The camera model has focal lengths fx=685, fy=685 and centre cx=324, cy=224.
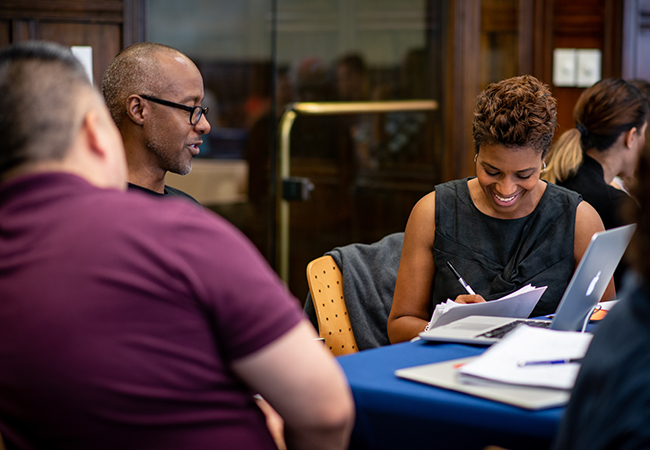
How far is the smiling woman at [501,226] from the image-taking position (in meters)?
1.85

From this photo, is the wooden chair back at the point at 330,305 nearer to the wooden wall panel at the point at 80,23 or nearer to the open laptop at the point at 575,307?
the open laptop at the point at 575,307

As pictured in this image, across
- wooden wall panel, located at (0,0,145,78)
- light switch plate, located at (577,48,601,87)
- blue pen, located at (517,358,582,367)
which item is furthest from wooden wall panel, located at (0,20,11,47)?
light switch plate, located at (577,48,601,87)

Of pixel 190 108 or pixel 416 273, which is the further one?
pixel 190 108

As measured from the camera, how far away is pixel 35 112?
0.93 m

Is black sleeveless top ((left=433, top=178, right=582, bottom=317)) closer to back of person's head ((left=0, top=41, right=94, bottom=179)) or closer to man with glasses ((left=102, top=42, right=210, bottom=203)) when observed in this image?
man with glasses ((left=102, top=42, right=210, bottom=203))

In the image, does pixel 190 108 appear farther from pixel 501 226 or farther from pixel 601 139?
pixel 601 139

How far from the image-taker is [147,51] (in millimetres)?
2061

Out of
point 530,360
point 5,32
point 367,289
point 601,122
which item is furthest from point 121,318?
point 5,32

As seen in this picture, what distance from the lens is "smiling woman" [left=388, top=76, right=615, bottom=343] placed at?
1.85m

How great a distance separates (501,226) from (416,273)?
28cm

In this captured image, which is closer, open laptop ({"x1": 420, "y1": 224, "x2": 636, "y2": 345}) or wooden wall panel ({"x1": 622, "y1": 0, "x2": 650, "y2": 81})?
open laptop ({"x1": 420, "y1": 224, "x2": 636, "y2": 345})

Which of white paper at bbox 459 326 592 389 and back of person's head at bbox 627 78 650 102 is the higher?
back of person's head at bbox 627 78 650 102

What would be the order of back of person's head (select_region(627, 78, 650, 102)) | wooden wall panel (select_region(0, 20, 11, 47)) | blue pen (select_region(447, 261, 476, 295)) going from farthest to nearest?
1. wooden wall panel (select_region(0, 20, 11, 47))
2. back of person's head (select_region(627, 78, 650, 102))
3. blue pen (select_region(447, 261, 476, 295))

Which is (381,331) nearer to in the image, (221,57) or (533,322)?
(533,322)
